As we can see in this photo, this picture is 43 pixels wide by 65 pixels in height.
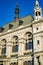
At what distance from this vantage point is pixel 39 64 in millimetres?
42938

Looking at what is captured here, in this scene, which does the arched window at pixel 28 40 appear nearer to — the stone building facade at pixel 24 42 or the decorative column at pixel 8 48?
the stone building facade at pixel 24 42

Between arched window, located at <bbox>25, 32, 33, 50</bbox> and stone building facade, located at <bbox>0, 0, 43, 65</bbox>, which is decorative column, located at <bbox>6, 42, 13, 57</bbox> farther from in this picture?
arched window, located at <bbox>25, 32, 33, 50</bbox>

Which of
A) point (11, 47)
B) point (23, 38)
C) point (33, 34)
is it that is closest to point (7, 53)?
point (11, 47)

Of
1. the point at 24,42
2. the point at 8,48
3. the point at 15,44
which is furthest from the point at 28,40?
the point at 8,48

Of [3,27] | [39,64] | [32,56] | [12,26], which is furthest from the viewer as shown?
[3,27]

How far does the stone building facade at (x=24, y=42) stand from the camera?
44.7 meters

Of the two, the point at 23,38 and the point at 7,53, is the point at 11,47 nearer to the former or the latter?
the point at 7,53

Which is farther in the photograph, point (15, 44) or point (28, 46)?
point (15, 44)

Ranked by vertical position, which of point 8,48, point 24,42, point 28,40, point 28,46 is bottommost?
point 28,46

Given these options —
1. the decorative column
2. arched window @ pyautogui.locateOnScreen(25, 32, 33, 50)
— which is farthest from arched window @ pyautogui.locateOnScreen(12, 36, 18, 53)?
arched window @ pyautogui.locateOnScreen(25, 32, 33, 50)

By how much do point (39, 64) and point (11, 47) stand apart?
1237 centimetres

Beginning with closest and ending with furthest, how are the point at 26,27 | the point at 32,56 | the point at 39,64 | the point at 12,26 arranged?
the point at 39,64 → the point at 32,56 → the point at 26,27 → the point at 12,26

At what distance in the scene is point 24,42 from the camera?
49812mm

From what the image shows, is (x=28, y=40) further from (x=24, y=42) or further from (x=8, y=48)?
(x=8, y=48)
